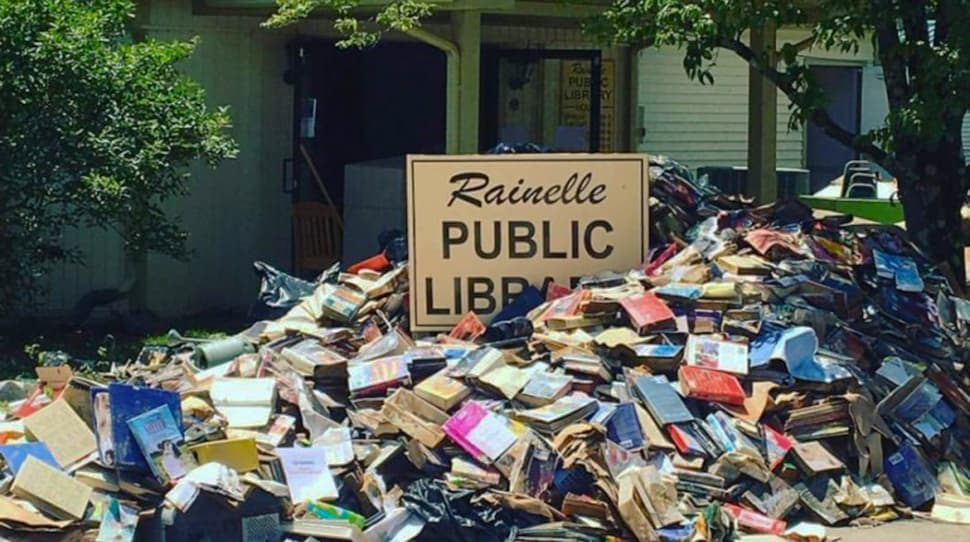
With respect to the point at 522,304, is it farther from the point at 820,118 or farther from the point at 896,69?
the point at 896,69

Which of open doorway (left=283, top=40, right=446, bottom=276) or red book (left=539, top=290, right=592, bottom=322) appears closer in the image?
red book (left=539, top=290, right=592, bottom=322)

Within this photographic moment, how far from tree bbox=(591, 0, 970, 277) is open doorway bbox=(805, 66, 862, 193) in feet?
39.4

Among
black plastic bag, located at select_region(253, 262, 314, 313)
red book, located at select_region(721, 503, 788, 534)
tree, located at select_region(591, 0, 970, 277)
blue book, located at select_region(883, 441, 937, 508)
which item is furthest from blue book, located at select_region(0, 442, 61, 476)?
tree, located at select_region(591, 0, 970, 277)

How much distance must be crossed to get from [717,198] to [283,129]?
5290mm

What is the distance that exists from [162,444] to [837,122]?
18.6 metres

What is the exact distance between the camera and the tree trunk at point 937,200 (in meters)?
10.3

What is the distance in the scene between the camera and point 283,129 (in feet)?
47.2

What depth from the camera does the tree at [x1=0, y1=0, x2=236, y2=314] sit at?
10.3 m

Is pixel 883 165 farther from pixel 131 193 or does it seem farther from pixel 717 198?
pixel 131 193

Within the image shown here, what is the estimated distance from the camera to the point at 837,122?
2361 centimetres

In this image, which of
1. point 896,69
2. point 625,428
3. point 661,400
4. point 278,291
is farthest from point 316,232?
point 625,428

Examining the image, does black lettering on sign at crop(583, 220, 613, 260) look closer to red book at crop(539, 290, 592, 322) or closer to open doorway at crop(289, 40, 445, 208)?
red book at crop(539, 290, 592, 322)

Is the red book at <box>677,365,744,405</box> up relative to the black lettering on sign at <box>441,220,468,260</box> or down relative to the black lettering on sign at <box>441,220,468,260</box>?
down

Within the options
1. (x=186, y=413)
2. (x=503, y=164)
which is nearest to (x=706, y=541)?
(x=186, y=413)
